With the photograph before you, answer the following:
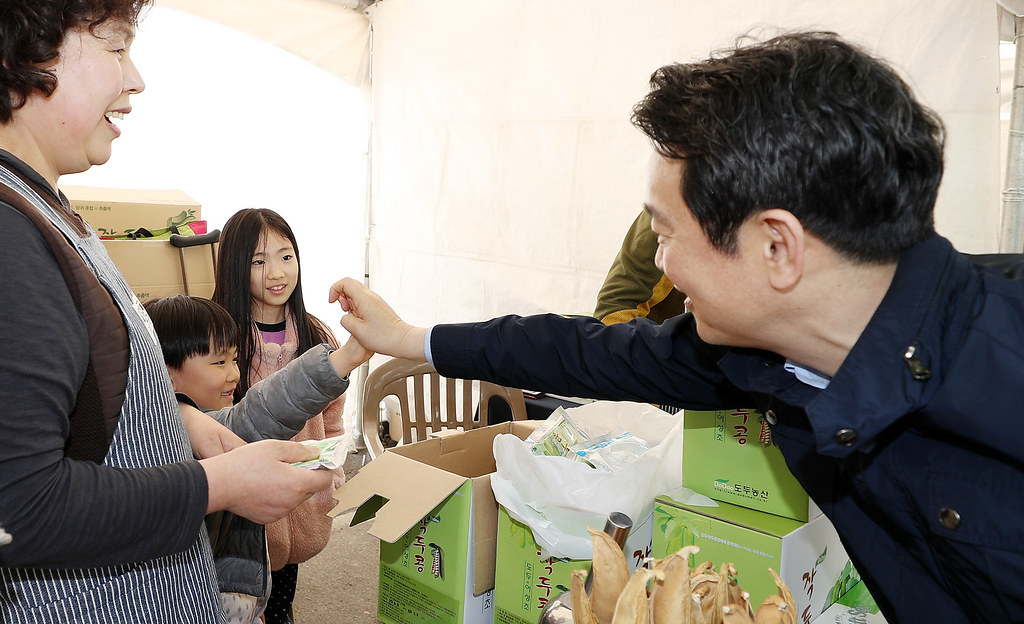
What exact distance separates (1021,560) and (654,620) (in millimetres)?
399

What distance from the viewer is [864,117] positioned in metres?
0.81

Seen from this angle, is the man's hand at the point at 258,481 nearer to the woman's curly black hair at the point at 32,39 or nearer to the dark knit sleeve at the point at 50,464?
the dark knit sleeve at the point at 50,464

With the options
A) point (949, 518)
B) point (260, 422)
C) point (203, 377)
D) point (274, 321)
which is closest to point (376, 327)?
point (260, 422)

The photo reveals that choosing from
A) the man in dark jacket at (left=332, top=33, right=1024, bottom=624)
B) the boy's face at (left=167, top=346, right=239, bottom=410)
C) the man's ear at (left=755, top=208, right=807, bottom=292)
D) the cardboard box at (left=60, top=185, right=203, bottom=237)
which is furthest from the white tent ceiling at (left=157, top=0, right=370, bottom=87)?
the man's ear at (left=755, top=208, right=807, bottom=292)

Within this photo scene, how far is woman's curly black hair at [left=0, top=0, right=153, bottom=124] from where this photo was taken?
82cm

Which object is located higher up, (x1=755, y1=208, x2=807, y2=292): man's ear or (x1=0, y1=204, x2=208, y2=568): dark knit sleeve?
(x1=755, y1=208, x2=807, y2=292): man's ear

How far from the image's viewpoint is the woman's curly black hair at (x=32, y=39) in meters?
0.82

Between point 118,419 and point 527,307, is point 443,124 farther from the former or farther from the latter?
point 118,419

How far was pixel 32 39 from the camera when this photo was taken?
831 millimetres

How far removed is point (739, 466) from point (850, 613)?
Answer: 318 millimetres

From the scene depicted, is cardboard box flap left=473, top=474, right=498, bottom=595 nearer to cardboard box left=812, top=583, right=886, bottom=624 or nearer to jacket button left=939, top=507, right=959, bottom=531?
cardboard box left=812, top=583, right=886, bottom=624

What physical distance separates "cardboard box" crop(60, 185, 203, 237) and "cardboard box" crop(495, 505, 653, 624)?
7.00 ft

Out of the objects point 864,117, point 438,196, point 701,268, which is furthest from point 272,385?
point 438,196

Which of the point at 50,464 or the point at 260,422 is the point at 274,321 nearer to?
the point at 260,422
